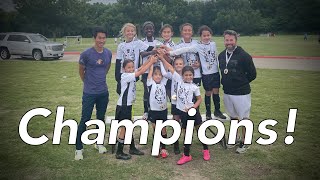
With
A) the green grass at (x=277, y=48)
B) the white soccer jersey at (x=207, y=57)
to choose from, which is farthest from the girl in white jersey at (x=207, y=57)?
the green grass at (x=277, y=48)

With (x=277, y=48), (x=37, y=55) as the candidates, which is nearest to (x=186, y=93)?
(x=37, y=55)

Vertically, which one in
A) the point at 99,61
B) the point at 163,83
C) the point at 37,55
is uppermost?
the point at 99,61

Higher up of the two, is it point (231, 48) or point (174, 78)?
point (231, 48)

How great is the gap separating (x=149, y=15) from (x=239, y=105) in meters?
68.9

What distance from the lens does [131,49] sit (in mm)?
6277

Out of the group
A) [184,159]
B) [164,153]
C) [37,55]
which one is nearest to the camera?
[184,159]

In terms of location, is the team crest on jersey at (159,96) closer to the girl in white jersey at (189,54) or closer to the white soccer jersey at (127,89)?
A: the white soccer jersey at (127,89)

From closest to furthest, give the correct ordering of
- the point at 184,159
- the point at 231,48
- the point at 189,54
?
the point at 184,159
the point at 231,48
the point at 189,54

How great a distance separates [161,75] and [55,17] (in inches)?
1967

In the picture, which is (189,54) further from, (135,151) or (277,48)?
(277,48)

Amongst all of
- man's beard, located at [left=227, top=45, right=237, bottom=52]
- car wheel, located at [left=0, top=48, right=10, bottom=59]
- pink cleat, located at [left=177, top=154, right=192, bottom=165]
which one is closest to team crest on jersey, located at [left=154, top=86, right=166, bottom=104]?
pink cleat, located at [left=177, top=154, right=192, bottom=165]

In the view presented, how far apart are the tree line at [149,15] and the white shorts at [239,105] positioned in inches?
1084

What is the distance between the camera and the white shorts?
546 centimetres

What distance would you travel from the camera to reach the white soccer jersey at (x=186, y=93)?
16.6 ft
